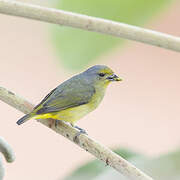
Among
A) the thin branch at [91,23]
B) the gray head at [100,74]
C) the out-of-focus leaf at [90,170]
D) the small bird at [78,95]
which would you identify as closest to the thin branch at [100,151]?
the out-of-focus leaf at [90,170]

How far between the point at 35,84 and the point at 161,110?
3.17ft

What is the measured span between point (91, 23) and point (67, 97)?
771 mm

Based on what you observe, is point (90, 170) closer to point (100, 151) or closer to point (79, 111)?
point (100, 151)

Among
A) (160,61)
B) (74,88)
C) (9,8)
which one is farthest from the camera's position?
(160,61)

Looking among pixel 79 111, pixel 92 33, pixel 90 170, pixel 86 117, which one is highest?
pixel 92 33

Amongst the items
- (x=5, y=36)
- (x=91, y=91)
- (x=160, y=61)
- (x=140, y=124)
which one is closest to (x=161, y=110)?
(x=140, y=124)

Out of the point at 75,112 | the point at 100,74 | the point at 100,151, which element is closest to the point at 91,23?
the point at 100,151

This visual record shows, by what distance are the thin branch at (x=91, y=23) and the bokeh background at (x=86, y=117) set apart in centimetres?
239

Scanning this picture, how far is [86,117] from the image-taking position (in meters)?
3.39

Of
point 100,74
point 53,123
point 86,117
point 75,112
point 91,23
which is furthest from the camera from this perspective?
point 86,117

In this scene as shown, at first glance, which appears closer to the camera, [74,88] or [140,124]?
[74,88]

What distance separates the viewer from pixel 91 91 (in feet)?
4.47

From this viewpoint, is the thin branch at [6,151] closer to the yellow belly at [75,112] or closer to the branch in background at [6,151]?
the branch in background at [6,151]

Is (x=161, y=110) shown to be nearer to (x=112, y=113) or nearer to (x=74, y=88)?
(x=112, y=113)
